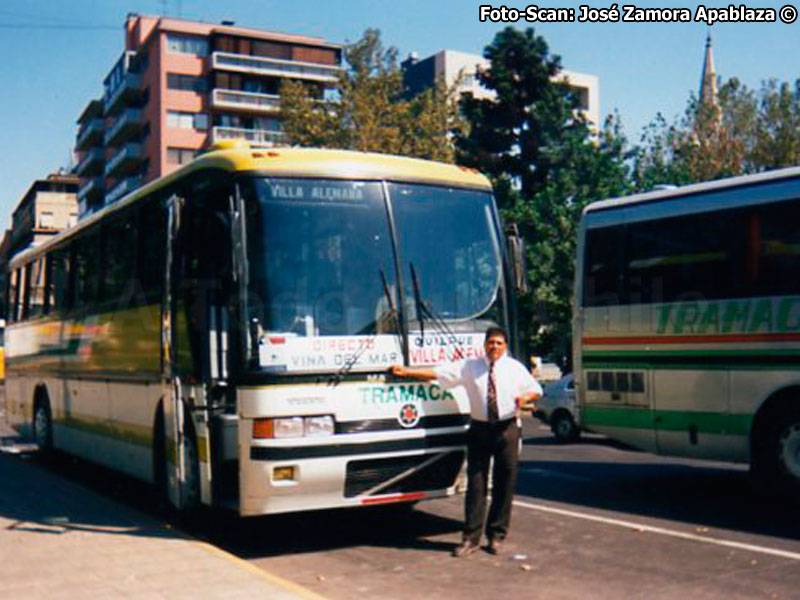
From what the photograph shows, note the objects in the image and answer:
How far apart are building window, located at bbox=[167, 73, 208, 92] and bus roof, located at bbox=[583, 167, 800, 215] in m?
61.4

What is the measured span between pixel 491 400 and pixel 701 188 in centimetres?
440

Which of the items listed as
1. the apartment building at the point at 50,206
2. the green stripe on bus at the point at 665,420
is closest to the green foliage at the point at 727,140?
the green stripe on bus at the point at 665,420

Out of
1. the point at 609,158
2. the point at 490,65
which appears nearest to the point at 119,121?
the point at 490,65

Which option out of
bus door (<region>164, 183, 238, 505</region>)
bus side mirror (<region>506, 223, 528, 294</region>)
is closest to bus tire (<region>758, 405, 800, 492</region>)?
bus side mirror (<region>506, 223, 528, 294</region>)

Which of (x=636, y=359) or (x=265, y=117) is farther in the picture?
(x=265, y=117)

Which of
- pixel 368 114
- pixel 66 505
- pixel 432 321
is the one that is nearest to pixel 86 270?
pixel 66 505

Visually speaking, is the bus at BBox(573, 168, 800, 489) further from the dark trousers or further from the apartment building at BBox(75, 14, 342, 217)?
the apartment building at BBox(75, 14, 342, 217)

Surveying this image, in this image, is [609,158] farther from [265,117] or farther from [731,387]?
[265,117]

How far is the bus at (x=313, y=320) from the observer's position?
320 inches

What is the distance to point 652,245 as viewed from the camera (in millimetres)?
11734

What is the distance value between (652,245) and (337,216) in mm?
4660

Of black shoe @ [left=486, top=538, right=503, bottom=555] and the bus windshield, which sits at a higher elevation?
the bus windshield

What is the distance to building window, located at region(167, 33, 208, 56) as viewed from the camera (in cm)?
6994

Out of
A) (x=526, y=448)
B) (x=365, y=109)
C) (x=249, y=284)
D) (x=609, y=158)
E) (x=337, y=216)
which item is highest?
(x=365, y=109)
